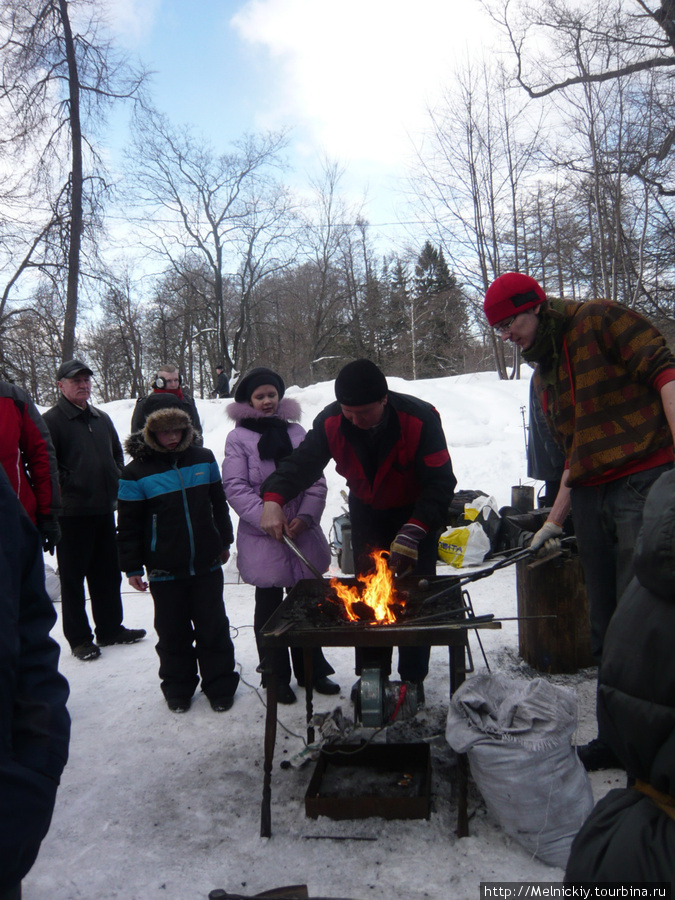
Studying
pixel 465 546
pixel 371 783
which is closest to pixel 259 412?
pixel 371 783

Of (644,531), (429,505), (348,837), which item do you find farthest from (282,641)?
(644,531)

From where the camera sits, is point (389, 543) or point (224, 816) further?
point (389, 543)

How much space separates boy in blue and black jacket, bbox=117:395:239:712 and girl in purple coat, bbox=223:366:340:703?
0.72 feet

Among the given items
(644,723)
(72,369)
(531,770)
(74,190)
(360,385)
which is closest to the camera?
(644,723)

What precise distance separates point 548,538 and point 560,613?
113 cm

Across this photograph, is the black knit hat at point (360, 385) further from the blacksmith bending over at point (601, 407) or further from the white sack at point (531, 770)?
the white sack at point (531, 770)

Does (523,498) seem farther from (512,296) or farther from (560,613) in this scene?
(512,296)

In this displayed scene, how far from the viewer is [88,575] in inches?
189

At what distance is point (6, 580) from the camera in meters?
1.32

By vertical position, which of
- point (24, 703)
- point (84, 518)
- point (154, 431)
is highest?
point (154, 431)

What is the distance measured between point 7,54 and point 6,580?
1388 cm

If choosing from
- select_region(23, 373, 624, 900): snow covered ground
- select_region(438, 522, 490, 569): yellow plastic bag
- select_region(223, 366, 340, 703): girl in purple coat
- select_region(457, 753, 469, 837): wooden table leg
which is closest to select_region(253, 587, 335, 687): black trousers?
select_region(223, 366, 340, 703): girl in purple coat

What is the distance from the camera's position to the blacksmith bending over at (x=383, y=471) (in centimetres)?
302

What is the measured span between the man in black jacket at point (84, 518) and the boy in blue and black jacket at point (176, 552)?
1111 millimetres
